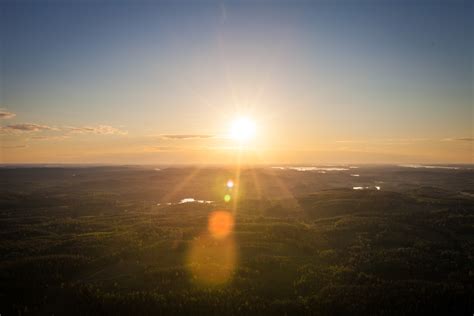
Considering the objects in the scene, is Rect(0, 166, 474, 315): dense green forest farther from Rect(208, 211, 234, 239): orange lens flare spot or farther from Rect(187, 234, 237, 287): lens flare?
Rect(208, 211, 234, 239): orange lens flare spot

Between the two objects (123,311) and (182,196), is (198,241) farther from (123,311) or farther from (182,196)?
(182,196)

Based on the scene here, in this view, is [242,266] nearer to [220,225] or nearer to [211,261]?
[211,261]

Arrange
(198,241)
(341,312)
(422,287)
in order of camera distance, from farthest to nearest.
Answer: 1. (198,241)
2. (422,287)
3. (341,312)

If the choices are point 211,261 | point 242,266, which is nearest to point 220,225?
point 211,261

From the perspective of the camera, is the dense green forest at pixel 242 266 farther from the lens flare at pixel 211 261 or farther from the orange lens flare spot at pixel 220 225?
the orange lens flare spot at pixel 220 225

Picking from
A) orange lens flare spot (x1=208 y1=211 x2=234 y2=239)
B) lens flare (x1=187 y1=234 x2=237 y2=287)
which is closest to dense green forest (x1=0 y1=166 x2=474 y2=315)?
lens flare (x1=187 y1=234 x2=237 y2=287)

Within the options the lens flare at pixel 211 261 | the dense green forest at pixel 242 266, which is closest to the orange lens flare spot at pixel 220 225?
the dense green forest at pixel 242 266

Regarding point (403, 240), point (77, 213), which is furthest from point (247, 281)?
point (77, 213)

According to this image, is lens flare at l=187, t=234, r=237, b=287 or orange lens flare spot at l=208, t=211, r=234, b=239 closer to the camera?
lens flare at l=187, t=234, r=237, b=287
